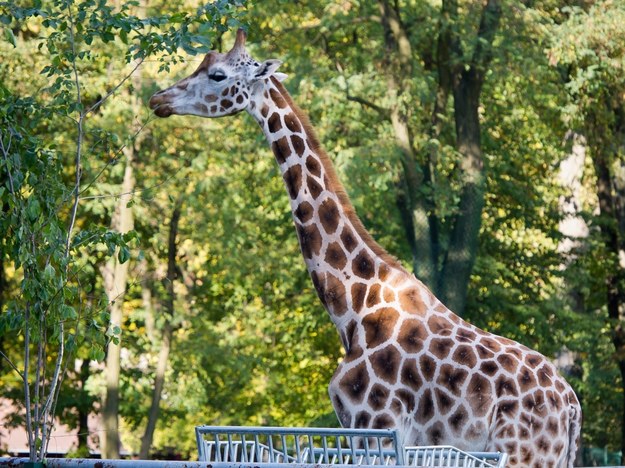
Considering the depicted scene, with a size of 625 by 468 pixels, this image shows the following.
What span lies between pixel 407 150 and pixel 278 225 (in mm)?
5371

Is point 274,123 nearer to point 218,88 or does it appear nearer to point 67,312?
point 218,88

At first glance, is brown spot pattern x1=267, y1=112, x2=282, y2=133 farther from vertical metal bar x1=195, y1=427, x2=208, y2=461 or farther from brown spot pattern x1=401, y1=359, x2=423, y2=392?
vertical metal bar x1=195, y1=427, x2=208, y2=461

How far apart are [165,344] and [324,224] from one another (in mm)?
15268

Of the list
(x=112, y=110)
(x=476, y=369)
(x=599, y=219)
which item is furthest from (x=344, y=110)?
(x=476, y=369)

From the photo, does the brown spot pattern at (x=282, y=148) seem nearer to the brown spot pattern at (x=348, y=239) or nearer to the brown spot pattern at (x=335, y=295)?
the brown spot pattern at (x=348, y=239)

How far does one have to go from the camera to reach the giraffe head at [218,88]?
10.8 metres

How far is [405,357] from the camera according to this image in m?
9.48

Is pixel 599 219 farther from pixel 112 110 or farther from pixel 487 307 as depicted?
pixel 112 110

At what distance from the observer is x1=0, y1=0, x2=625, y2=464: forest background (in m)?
22.0

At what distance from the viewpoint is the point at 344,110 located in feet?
75.7

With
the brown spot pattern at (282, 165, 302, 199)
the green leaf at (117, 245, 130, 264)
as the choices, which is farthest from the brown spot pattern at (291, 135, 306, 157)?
the green leaf at (117, 245, 130, 264)

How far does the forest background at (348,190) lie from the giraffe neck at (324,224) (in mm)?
8546

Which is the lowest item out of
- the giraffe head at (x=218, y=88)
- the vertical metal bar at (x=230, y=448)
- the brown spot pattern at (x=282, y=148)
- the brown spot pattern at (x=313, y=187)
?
the vertical metal bar at (x=230, y=448)

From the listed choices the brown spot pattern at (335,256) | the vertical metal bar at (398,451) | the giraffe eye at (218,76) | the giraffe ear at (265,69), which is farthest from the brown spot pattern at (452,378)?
the vertical metal bar at (398,451)
